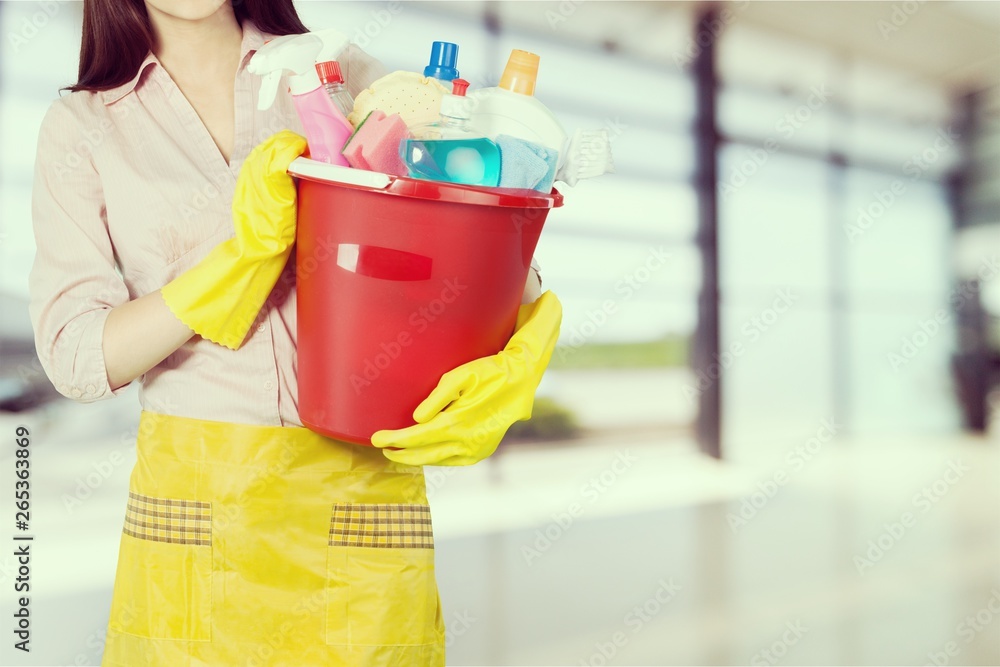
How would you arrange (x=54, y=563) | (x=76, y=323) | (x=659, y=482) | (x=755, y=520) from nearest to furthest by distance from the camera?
(x=76, y=323) < (x=54, y=563) < (x=755, y=520) < (x=659, y=482)

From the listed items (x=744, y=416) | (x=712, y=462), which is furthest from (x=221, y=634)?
(x=744, y=416)

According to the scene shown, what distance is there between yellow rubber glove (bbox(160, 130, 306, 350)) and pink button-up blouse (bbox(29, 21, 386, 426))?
70 mm

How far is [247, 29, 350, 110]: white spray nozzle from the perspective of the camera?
72cm

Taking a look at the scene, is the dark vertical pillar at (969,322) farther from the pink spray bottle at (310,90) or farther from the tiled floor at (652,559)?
the pink spray bottle at (310,90)

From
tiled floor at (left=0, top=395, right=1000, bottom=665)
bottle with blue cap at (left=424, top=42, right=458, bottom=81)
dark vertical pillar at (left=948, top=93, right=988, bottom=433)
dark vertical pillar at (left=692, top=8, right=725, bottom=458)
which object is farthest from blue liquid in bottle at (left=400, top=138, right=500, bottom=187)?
dark vertical pillar at (left=948, top=93, right=988, bottom=433)

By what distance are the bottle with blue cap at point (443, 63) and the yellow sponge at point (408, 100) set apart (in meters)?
0.01

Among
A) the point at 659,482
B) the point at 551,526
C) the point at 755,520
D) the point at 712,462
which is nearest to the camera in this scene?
the point at 551,526

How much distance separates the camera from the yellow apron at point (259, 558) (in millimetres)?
884

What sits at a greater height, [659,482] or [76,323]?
[76,323]

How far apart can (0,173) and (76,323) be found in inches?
84.3

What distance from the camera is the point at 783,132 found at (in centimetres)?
515

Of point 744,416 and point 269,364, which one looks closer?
point 269,364

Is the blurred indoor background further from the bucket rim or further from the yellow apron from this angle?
the bucket rim

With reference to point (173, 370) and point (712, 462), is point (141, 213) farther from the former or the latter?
point (712, 462)
